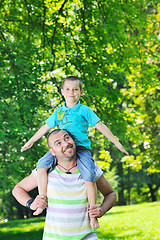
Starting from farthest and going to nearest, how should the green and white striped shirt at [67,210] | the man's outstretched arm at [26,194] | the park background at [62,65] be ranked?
the park background at [62,65], the man's outstretched arm at [26,194], the green and white striped shirt at [67,210]

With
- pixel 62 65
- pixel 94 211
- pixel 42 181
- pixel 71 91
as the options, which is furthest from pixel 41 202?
pixel 62 65

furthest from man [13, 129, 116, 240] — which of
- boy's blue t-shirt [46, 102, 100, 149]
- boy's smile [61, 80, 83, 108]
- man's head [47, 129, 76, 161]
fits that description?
boy's smile [61, 80, 83, 108]

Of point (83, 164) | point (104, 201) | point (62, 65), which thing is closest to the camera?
point (83, 164)

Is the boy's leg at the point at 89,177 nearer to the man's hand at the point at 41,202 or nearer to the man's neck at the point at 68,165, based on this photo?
the man's neck at the point at 68,165

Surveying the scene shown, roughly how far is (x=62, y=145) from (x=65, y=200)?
0.44 meters

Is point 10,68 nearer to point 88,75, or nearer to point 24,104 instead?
point 24,104

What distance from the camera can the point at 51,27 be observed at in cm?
987

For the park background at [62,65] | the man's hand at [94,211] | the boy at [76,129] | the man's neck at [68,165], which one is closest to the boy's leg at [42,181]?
the boy at [76,129]

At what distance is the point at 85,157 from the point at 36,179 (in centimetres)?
51

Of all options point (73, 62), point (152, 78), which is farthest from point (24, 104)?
point (152, 78)

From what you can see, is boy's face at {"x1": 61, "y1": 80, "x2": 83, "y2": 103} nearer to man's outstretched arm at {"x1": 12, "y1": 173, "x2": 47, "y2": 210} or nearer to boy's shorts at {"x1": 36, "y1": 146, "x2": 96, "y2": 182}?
boy's shorts at {"x1": 36, "y1": 146, "x2": 96, "y2": 182}

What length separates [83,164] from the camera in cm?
309

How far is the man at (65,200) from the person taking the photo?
2.97 meters

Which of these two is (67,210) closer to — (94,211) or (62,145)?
(94,211)
